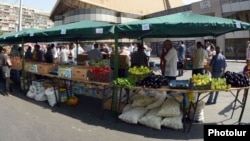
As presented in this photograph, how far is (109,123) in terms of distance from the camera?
24.6 ft

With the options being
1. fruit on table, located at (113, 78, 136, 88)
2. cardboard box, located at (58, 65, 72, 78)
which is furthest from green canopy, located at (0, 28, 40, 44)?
fruit on table, located at (113, 78, 136, 88)

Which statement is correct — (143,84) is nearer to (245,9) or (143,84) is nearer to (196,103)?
(196,103)

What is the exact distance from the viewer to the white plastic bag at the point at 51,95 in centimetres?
953

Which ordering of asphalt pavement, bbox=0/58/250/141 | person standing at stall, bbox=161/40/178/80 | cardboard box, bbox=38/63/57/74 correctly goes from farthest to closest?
cardboard box, bbox=38/63/57/74 < person standing at stall, bbox=161/40/178/80 < asphalt pavement, bbox=0/58/250/141

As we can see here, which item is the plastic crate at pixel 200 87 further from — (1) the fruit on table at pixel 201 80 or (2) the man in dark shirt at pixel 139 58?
(2) the man in dark shirt at pixel 139 58

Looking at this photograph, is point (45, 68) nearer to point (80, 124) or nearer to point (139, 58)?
point (139, 58)

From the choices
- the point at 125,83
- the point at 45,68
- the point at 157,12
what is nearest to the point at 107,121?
the point at 125,83

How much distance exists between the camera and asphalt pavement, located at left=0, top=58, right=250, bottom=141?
645 cm

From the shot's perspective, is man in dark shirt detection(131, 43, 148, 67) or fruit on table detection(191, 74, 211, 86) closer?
fruit on table detection(191, 74, 211, 86)

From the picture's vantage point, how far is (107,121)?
768 centimetres

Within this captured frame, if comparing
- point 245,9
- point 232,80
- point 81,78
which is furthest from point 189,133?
point 245,9

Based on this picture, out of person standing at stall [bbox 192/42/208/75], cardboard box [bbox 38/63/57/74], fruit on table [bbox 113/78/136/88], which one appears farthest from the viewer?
cardboard box [bbox 38/63/57/74]

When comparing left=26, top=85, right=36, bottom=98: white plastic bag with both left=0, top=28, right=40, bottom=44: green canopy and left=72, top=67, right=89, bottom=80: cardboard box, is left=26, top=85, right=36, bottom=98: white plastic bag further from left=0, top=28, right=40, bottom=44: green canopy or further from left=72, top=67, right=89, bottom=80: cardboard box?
left=72, top=67, right=89, bottom=80: cardboard box

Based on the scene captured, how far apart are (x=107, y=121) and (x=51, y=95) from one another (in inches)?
109
